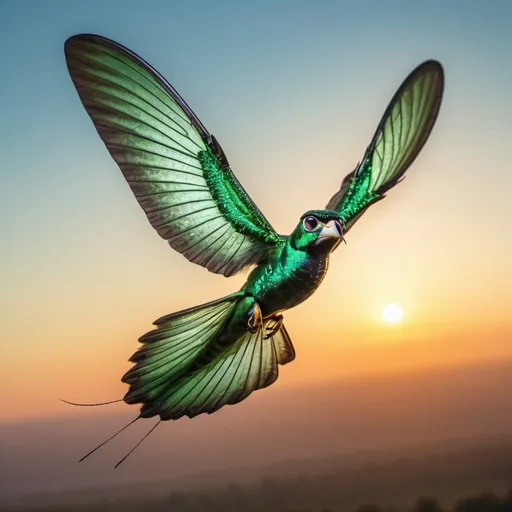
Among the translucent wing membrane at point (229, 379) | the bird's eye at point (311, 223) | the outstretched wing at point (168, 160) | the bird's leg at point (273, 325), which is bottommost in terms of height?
the translucent wing membrane at point (229, 379)

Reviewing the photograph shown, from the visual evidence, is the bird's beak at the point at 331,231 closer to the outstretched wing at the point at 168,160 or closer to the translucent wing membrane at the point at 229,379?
the outstretched wing at the point at 168,160

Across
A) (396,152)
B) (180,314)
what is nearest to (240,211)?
(180,314)

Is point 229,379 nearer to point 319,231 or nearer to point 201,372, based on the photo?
point 201,372

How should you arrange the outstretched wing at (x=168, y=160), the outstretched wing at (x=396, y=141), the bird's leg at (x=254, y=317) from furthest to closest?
1. the outstretched wing at (x=396, y=141)
2. the bird's leg at (x=254, y=317)
3. the outstretched wing at (x=168, y=160)

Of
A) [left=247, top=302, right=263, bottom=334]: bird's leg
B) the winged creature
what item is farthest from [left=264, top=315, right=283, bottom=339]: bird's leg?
[left=247, top=302, right=263, bottom=334]: bird's leg

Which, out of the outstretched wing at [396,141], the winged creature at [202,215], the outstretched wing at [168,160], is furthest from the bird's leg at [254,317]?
the outstretched wing at [396,141]

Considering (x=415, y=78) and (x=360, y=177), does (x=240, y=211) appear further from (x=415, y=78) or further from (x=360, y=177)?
(x=415, y=78)

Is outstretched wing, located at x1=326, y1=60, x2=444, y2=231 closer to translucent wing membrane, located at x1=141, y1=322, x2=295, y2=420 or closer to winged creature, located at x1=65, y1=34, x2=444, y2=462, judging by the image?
winged creature, located at x1=65, y1=34, x2=444, y2=462

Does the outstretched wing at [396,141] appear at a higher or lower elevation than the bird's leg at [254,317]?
higher

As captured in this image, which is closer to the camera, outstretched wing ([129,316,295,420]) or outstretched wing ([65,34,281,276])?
outstretched wing ([65,34,281,276])
